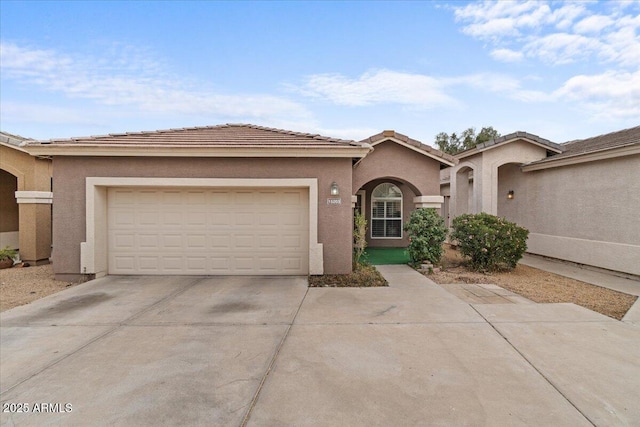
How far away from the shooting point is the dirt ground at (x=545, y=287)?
19.0 feet

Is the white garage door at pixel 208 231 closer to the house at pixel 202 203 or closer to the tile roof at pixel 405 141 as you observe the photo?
the house at pixel 202 203

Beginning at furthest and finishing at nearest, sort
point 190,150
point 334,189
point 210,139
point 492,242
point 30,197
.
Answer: point 30,197 < point 492,242 < point 210,139 < point 334,189 < point 190,150

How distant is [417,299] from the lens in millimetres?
5949

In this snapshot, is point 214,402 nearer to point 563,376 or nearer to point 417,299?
point 563,376

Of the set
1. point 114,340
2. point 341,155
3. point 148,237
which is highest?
point 341,155

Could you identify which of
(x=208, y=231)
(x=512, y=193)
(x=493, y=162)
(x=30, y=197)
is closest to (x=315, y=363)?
(x=208, y=231)

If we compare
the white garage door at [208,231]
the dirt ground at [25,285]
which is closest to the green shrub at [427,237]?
the white garage door at [208,231]

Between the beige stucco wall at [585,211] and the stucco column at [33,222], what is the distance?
1635 cm

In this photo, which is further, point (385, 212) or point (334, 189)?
point (385, 212)

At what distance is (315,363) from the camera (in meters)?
3.48

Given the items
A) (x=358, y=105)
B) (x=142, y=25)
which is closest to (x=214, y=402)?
(x=142, y=25)

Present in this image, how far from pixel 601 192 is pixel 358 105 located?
433 inches

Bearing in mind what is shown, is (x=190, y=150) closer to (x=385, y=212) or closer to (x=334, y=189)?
(x=334, y=189)

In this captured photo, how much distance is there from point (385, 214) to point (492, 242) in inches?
198
